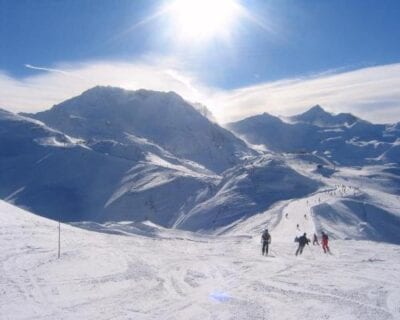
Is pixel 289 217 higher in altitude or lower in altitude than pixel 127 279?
higher

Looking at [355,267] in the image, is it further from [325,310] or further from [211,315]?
[211,315]

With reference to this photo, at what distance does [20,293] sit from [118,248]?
14223 millimetres

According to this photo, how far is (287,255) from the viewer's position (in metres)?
32.2

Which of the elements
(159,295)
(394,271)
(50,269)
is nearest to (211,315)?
(159,295)

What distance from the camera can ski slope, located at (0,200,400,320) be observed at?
52.7 ft

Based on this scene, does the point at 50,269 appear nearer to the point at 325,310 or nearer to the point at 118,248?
the point at 118,248

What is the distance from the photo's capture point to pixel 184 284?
2047 centimetres

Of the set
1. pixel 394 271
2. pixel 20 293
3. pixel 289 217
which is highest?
pixel 289 217

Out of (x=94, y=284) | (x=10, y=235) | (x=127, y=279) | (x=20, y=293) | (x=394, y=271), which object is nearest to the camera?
(x=20, y=293)

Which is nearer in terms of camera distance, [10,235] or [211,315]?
[211,315]

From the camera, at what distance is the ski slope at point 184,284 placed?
16.1 m

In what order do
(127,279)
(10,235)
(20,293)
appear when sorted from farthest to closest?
(10,235) → (127,279) → (20,293)

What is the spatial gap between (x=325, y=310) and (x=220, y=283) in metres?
5.40

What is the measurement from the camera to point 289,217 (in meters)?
126
